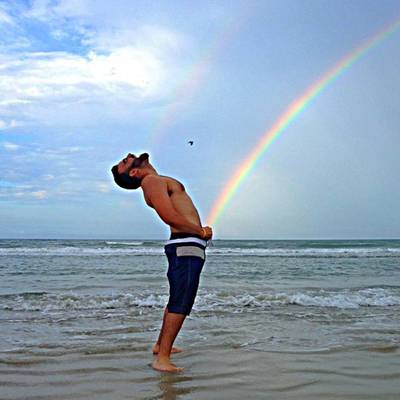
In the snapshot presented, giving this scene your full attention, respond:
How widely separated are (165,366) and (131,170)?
1660mm

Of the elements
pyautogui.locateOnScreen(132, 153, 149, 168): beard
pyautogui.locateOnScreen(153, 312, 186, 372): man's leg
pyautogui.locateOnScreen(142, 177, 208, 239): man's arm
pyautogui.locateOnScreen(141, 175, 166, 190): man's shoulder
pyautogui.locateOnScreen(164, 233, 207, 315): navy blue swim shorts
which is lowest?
pyautogui.locateOnScreen(153, 312, 186, 372): man's leg

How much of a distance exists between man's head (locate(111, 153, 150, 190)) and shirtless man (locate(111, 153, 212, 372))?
0.43 ft

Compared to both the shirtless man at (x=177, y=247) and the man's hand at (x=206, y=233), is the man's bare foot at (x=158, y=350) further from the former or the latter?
the man's hand at (x=206, y=233)

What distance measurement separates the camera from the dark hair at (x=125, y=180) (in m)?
4.70

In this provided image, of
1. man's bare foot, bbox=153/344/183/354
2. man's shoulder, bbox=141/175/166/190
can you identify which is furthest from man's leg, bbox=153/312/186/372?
man's shoulder, bbox=141/175/166/190

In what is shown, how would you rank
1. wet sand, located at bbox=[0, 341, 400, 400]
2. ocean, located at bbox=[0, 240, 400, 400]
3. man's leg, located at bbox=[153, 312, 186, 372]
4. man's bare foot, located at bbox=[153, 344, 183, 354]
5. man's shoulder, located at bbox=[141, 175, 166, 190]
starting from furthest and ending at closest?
1. man's bare foot, located at bbox=[153, 344, 183, 354]
2. man's shoulder, located at bbox=[141, 175, 166, 190]
3. man's leg, located at bbox=[153, 312, 186, 372]
4. ocean, located at bbox=[0, 240, 400, 400]
5. wet sand, located at bbox=[0, 341, 400, 400]

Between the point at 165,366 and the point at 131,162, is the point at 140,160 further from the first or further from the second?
the point at 165,366

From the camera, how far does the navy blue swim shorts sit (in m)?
4.41

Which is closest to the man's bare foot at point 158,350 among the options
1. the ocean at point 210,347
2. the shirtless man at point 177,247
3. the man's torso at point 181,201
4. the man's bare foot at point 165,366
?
the ocean at point 210,347

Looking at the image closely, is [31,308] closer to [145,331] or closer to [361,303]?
[145,331]

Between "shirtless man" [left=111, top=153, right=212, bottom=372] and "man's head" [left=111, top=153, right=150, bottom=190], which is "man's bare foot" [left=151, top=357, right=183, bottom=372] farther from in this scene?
"man's head" [left=111, top=153, right=150, bottom=190]

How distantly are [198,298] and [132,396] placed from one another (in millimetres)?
5481

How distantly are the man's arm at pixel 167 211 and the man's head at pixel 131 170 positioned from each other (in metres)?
0.26

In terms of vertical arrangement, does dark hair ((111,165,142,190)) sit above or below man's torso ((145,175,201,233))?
above
